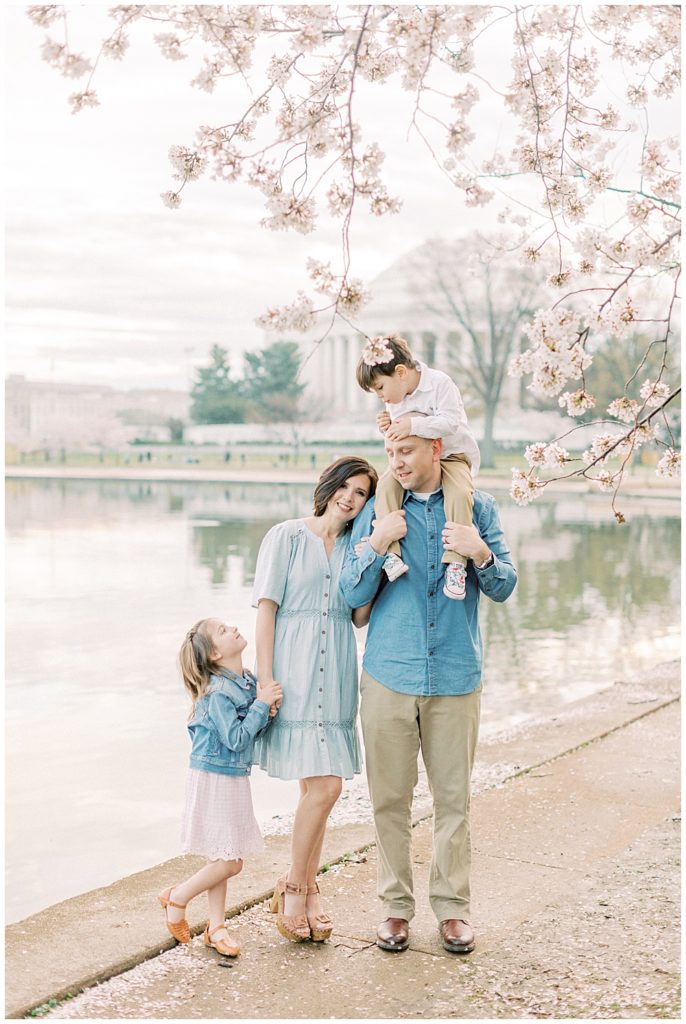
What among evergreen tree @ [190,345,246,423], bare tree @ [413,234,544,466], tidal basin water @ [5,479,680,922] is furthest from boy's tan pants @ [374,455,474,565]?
evergreen tree @ [190,345,246,423]

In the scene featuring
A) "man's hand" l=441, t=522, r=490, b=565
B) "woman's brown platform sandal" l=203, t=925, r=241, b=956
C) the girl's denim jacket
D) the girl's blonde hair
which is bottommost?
"woman's brown platform sandal" l=203, t=925, r=241, b=956

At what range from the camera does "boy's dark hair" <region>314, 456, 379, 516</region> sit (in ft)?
12.1

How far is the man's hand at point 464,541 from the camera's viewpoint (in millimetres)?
3445

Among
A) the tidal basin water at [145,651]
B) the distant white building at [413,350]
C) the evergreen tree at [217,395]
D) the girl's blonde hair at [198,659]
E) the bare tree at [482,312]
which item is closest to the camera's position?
the girl's blonde hair at [198,659]

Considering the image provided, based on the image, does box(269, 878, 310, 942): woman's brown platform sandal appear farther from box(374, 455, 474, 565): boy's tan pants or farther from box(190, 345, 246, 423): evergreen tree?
box(190, 345, 246, 423): evergreen tree

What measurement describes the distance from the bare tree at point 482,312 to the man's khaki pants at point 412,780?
4594cm

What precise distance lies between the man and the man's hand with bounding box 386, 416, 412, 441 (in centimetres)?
2

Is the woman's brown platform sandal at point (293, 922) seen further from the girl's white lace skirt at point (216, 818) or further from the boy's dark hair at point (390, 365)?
the boy's dark hair at point (390, 365)

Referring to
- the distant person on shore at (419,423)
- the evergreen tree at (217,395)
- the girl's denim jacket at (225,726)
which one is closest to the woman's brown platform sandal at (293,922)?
the girl's denim jacket at (225,726)

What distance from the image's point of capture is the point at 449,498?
3.52 meters

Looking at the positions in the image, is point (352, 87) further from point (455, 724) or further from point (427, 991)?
point (427, 991)

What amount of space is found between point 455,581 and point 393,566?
188 millimetres

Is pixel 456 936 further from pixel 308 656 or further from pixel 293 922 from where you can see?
pixel 308 656

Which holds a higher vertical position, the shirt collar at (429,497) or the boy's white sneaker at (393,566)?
the shirt collar at (429,497)
